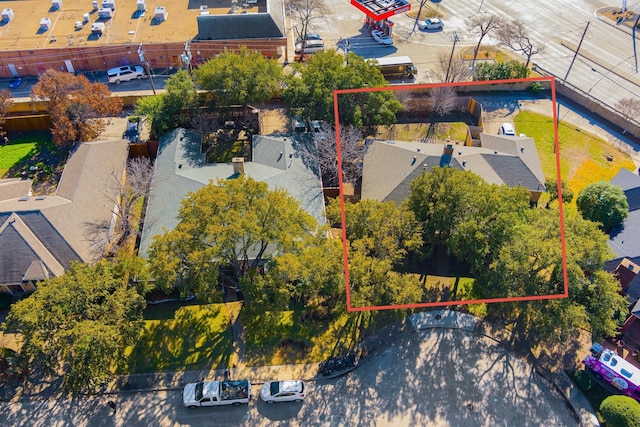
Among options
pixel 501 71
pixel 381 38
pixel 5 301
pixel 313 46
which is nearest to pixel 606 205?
pixel 501 71

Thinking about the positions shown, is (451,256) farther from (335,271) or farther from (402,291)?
(335,271)

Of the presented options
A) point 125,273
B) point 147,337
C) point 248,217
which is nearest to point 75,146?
point 125,273

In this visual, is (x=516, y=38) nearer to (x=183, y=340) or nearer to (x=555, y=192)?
(x=555, y=192)

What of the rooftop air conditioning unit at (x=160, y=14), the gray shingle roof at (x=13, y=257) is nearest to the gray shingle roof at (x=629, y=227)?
the gray shingle roof at (x=13, y=257)

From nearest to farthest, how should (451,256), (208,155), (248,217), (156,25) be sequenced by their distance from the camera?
1. (248,217)
2. (451,256)
3. (208,155)
4. (156,25)

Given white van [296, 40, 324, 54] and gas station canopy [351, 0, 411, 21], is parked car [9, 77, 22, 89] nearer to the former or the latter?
white van [296, 40, 324, 54]

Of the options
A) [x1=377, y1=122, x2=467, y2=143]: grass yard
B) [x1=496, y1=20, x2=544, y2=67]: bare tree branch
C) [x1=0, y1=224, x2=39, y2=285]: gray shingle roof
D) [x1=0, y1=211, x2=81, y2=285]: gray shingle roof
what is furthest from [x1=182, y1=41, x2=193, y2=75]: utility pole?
[x1=496, y1=20, x2=544, y2=67]: bare tree branch
